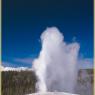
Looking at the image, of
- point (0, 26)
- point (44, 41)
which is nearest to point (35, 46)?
point (44, 41)

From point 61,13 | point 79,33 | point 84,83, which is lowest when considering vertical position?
point 84,83

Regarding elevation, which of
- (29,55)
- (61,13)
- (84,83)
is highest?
(61,13)

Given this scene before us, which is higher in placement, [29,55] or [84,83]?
[29,55]

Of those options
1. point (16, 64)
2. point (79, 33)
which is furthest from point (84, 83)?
point (16, 64)

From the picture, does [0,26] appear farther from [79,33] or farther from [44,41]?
[79,33]

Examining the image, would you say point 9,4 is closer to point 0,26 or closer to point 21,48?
point 0,26

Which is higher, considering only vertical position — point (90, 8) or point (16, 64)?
point (90, 8)
